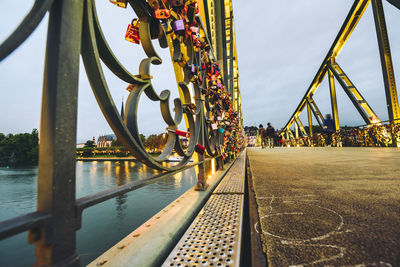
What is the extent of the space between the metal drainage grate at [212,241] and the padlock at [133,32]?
0.81 m

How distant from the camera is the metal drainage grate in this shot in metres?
0.49

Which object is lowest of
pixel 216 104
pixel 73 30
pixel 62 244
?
pixel 62 244

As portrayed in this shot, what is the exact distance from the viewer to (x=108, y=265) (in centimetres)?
47

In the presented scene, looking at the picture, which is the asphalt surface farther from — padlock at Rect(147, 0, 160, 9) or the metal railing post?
padlock at Rect(147, 0, 160, 9)

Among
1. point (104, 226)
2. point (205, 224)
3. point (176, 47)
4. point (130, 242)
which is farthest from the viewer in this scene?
point (104, 226)

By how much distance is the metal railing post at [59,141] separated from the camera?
0.33 m

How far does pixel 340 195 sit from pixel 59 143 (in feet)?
4.20

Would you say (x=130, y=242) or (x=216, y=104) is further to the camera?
(x=216, y=104)

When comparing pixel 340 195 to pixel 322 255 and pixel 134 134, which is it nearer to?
pixel 322 255

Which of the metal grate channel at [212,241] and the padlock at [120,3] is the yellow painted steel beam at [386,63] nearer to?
the metal grate channel at [212,241]

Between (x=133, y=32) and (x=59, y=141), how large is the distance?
0.60 meters

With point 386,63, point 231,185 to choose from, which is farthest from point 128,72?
point 386,63

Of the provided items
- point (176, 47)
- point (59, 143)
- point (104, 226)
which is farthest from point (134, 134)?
point (104, 226)

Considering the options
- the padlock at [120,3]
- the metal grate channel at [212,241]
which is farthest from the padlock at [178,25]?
the metal grate channel at [212,241]
